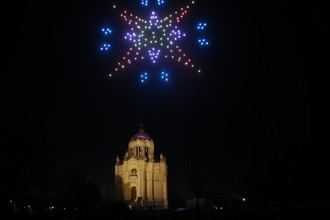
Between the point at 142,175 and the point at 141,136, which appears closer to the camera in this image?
the point at 142,175

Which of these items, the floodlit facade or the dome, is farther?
the dome

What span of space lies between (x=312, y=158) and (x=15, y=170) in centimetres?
3372

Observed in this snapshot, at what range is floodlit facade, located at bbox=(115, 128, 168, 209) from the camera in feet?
232

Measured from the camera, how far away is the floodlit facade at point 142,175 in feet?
232

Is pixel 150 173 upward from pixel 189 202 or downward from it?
upward

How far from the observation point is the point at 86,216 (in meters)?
34.2

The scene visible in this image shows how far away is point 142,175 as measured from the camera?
2830 inches

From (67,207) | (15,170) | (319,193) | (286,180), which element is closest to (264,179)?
(286,180)

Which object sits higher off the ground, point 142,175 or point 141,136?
point 141,136

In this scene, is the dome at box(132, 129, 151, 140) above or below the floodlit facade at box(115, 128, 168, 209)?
above

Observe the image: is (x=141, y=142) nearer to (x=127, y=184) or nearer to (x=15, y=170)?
(x=127, y=184)

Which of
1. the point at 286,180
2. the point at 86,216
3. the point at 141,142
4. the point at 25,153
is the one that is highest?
the point at 141,142

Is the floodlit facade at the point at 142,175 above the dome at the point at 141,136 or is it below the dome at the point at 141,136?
below

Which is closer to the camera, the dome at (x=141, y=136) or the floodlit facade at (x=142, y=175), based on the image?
the floodlit facade at (x=142, y=175)
